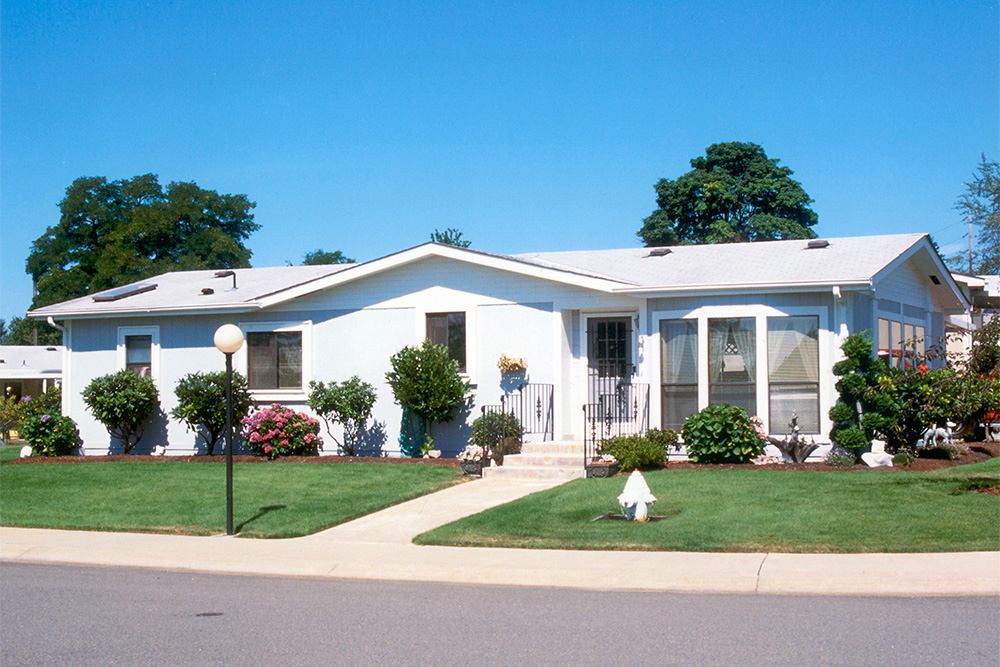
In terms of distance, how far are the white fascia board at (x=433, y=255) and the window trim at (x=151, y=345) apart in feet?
9.10

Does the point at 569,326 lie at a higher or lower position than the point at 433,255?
lower

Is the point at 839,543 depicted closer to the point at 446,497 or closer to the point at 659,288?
the point at 446,497

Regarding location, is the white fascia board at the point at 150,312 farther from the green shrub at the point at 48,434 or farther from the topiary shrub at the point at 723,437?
the topiary shrub at the point at 723,437

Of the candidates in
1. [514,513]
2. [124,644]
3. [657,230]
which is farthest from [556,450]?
[657,230]

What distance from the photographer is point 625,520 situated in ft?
39.0

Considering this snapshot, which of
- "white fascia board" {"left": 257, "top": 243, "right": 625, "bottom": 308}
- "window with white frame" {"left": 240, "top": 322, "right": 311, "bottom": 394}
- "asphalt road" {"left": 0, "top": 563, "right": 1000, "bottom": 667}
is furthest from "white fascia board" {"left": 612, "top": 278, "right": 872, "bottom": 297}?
"asphalt road" {"left": 0, "top": 563, "right": 1000, "bottom": 667}

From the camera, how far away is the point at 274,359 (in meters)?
20.0

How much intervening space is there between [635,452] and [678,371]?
2.33 m

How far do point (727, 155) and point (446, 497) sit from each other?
96.9 ft

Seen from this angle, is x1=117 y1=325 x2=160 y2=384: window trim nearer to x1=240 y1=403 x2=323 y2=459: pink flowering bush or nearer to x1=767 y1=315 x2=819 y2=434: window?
x1=240 y1=403 x2=323 y2=459: pink flowering bush

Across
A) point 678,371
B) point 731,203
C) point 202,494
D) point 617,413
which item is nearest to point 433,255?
point 617,413

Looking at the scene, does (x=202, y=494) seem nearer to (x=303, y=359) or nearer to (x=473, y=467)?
(x=473, y=467)

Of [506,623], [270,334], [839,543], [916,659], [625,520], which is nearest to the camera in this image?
[916,659]

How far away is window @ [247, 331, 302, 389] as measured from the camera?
784 inches
